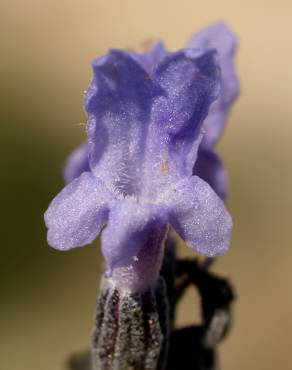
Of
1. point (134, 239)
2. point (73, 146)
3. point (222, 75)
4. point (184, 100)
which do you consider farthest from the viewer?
point (73, 146)

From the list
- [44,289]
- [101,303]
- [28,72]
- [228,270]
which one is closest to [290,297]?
[228,270]

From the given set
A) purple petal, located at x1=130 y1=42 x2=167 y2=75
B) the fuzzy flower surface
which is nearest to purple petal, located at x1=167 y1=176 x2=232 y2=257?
the fuzzy flower surface

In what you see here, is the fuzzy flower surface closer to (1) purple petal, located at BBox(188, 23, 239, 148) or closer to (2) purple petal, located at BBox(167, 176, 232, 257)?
(2) purple petal, located at BBox(167, 176, 232, 257)

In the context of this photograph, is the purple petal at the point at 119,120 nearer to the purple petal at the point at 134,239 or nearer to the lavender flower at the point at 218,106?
the purple petal at the point at 134,239

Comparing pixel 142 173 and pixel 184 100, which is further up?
pixel 184 100

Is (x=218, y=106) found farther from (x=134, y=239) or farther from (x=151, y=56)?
(x=134, y=239)

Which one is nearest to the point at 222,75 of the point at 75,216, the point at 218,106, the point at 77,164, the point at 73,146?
the point at 218,106

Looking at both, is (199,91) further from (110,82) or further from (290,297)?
(290,297)
